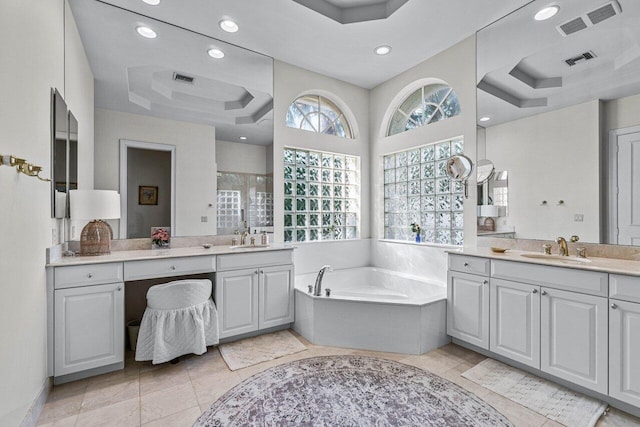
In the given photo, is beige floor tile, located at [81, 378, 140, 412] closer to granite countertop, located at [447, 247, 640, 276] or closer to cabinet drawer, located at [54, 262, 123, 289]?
cabinet drawer, located at [54, 262, 123, 289]

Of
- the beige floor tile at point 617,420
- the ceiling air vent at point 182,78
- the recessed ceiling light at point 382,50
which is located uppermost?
the recessed ceiling light at point 382,50

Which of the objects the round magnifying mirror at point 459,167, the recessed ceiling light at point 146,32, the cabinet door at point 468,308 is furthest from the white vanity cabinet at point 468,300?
the recessed ceiling light at point 146,32

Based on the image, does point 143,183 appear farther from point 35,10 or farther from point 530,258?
point 530,258

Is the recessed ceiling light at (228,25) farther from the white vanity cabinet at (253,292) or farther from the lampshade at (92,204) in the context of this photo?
the white vanity cabinet at (253,292)

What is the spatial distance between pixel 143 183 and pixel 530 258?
3.31 meters

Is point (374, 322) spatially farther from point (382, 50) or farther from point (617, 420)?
point (382, 50)

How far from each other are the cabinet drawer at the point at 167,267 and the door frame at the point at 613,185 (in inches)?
122

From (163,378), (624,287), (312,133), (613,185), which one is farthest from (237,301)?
(613,185)

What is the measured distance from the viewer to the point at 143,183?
9.09 feet

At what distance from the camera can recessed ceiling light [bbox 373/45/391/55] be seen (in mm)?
3193

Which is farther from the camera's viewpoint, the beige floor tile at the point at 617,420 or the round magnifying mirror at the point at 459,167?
the round magnifying mirror at the point at 459,167

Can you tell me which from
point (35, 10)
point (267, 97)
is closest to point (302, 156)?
point (267, 97)

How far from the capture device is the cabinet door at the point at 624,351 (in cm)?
173

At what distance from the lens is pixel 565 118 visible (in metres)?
2.44
